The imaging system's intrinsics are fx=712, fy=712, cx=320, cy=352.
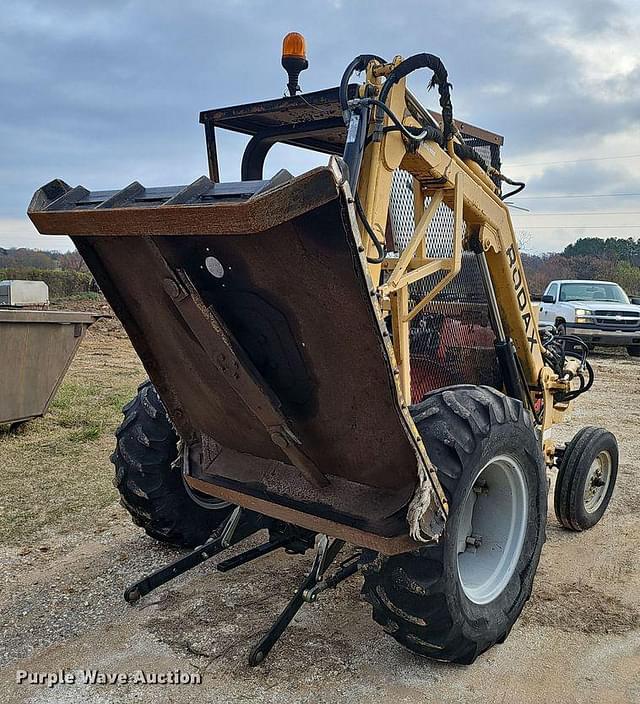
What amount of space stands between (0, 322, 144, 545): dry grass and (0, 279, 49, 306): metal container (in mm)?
1220

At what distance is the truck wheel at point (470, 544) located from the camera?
2.68m

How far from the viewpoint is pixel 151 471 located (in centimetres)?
374

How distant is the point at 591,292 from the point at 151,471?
12.7 meters

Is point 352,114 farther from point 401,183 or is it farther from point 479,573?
point 479,573

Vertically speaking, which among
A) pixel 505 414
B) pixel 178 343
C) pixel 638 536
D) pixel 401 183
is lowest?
pixel 638 536

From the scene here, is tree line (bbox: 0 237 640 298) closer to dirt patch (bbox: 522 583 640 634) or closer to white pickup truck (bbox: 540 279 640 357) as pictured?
white pickup truck (bbox: 540 279 640 357)

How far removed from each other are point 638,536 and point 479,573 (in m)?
1.86

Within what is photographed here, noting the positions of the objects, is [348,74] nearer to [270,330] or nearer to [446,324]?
[270,330]

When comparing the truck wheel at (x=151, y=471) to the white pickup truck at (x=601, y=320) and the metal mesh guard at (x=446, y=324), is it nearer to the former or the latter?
the metal mesh guard at (x=446, y=324)

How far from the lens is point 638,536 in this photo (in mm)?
4484

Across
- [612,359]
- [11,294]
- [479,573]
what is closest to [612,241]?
[612,359]

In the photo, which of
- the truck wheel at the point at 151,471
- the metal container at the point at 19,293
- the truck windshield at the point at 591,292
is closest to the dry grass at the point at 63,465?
the truck wheel at the point at 151,471

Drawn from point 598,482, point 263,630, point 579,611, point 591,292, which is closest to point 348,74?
point 263,630

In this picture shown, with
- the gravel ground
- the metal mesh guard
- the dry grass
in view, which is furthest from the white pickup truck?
the gravel ground
